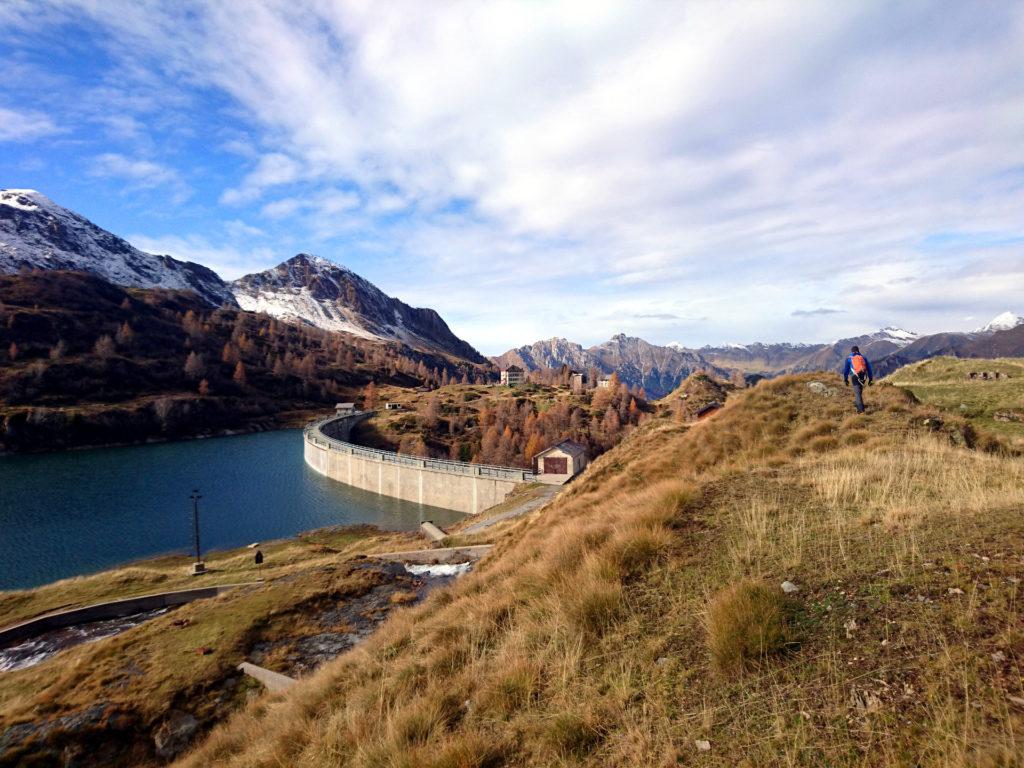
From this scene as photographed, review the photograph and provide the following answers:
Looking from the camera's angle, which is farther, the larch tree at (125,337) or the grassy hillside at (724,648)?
the larch tree at (125,337)

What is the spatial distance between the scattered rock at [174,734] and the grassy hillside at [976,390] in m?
26.6

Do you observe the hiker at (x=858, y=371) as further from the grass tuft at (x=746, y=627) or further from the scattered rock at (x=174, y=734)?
the scattered rock at (x=174, y=734)

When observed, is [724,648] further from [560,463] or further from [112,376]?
[112,376]

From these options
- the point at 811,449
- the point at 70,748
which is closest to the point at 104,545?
the point at 70,748

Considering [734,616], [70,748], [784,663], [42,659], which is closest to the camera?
[784,663]

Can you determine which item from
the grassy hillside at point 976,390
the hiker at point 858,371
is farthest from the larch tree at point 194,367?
the hiker at point 858,371

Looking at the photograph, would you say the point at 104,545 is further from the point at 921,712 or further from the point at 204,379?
the point at 204,379

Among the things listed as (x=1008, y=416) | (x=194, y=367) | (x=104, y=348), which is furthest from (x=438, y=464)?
(x=104, y=348)

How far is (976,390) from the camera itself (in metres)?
24.1

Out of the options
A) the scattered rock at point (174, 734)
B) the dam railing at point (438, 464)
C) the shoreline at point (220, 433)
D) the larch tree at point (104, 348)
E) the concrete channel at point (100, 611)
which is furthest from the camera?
the larch tree at point (104, 348)

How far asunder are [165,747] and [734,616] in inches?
659

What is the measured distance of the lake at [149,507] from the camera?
4916cm

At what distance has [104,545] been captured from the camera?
1999 inches

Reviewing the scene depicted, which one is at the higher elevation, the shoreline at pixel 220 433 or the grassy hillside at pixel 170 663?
the grassy hillside at pixel 170 663
